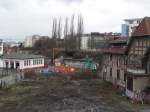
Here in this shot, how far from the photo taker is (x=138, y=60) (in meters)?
33.0

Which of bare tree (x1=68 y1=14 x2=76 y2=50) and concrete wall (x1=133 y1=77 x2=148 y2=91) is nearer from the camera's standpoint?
concrete wall (x1=133 y1=77 x2=148 y2=91)

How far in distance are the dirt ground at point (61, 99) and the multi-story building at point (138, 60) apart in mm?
1709

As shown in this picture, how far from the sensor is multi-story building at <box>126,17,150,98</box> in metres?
29.7

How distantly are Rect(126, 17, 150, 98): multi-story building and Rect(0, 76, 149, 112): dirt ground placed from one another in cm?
171

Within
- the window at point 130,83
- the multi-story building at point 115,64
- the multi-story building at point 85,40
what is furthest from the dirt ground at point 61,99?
the multi-story building at point 85,40

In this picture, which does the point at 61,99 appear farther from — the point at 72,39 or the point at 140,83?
the point at 72,39

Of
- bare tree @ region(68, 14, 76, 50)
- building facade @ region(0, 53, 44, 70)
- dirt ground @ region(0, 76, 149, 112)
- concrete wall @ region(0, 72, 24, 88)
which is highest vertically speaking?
bare tree @ region(68, 14, 76, 50)

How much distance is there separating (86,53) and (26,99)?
53575mm

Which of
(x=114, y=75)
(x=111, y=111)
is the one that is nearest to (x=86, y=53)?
(x=114, y=75)

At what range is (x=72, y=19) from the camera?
12912 centimetres

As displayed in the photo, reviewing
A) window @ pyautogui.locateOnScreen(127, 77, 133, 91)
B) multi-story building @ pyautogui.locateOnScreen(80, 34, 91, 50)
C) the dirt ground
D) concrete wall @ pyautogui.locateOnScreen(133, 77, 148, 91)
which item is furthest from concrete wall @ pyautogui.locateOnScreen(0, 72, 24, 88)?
multi-story building @ pyautogui.locateOnScreen(80, 34, 91, 50)

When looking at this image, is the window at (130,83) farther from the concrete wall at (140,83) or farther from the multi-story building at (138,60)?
the concrete wall at (140,83)

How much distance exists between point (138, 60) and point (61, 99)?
1047cm

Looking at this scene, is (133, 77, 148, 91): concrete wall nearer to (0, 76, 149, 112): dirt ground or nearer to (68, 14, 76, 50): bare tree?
(0, 76, 149, 112): dirt ground
